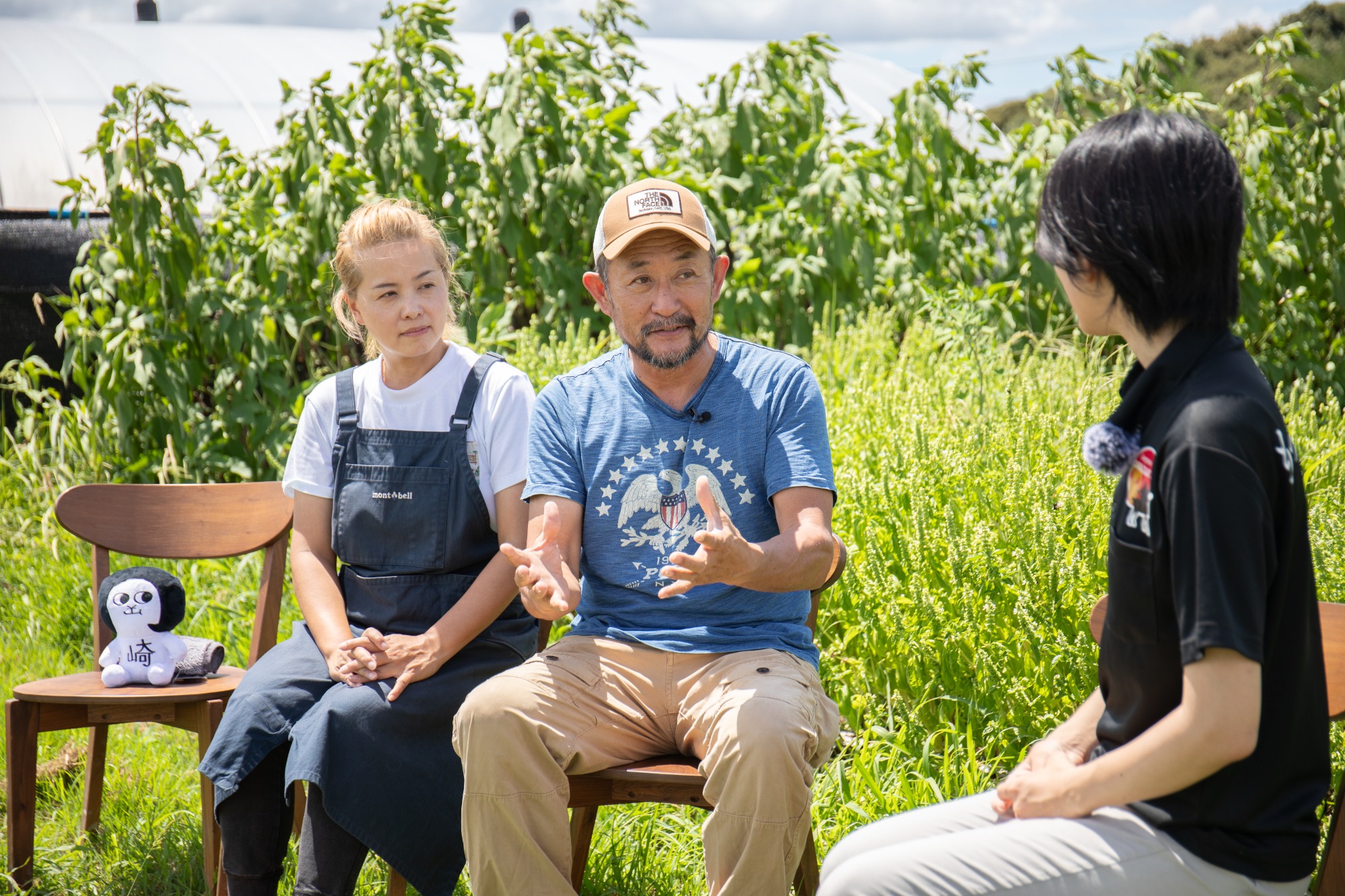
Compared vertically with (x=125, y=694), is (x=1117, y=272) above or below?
above

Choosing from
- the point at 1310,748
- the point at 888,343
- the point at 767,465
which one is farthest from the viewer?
the point at 888,343

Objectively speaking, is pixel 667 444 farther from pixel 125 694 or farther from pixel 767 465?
pixel 125 694

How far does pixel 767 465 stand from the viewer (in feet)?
7.72

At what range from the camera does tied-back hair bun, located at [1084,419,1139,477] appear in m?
1.51

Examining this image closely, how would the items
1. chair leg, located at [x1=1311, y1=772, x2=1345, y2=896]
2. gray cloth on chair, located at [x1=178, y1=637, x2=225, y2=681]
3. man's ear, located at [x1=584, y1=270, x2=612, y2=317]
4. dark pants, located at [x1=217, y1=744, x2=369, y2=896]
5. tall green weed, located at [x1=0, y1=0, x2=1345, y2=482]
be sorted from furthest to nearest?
tall green weed, located at [x1=0, y1=0, x2=1345, y2=482] → gray cloth on chair, located at [x1=178, y1=637, x2=225, y2=681] → man's ear, located at [x1=584, y1=270, x2=612, y2=317] → dark pants, located at [x1=217, y1=744, x2=369, y2=896] → chair leg, located at [x1=1311, y1=772, x2=1345, y2=896]

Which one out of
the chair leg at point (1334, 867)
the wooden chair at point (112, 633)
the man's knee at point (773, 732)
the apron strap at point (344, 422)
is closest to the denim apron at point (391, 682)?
the apron strap at point (344, 422)

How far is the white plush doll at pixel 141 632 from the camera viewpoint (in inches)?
108

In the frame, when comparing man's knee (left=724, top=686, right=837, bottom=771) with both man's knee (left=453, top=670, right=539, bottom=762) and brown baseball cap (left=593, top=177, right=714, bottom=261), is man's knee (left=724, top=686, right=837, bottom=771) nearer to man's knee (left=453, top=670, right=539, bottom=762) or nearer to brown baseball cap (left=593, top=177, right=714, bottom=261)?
man's knee (left=453, top=670, right=539, bottom=762)

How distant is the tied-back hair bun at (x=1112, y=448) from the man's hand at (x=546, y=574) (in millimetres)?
1024

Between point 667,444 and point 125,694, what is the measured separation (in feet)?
4.66

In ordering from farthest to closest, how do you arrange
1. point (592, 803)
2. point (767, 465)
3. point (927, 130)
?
1. point (927, 130)
2. point (767, 465)
3. point (592, 803)

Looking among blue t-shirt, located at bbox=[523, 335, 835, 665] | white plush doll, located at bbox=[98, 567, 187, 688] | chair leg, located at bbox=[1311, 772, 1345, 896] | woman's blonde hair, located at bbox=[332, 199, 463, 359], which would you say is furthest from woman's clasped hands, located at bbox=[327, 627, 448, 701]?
chair leg, located at bbox=[1311, 772, 1345, 896]

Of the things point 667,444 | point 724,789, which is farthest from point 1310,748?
point 667,444

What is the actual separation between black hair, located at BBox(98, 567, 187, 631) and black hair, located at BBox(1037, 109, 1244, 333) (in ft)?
7.66
